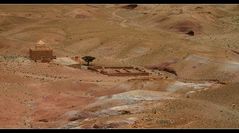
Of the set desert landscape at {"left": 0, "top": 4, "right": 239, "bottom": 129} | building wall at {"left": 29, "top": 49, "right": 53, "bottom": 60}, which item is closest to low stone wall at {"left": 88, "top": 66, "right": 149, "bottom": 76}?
desert landscape at {"left": 0, "top": 4, "right": 239, "bottom": 129}

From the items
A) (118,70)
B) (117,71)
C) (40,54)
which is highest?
(40,54)

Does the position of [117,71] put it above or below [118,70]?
above

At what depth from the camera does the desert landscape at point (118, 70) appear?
1178 inches

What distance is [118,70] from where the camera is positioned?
Result: 50000mm

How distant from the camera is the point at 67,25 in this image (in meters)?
84.8

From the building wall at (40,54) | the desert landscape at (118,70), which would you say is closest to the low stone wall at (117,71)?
the desert landscape at (118,70)

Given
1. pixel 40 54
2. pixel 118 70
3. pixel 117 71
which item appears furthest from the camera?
pixel 40 54

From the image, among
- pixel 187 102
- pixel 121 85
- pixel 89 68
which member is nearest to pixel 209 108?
pixel 187 102

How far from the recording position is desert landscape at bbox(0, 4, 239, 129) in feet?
98.2

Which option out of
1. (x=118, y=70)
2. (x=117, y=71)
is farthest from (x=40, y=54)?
(x=117, y=71)

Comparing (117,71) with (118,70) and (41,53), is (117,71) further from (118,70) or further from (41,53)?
(41,53)

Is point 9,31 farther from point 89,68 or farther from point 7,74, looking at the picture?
point 7,74

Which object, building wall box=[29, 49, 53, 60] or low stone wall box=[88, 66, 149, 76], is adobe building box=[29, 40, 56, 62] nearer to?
building wall box=[29, 49, 53, 60]

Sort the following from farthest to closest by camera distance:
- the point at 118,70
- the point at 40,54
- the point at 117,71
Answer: the point at 40,54
the point at 118,70
the point at 117,71
